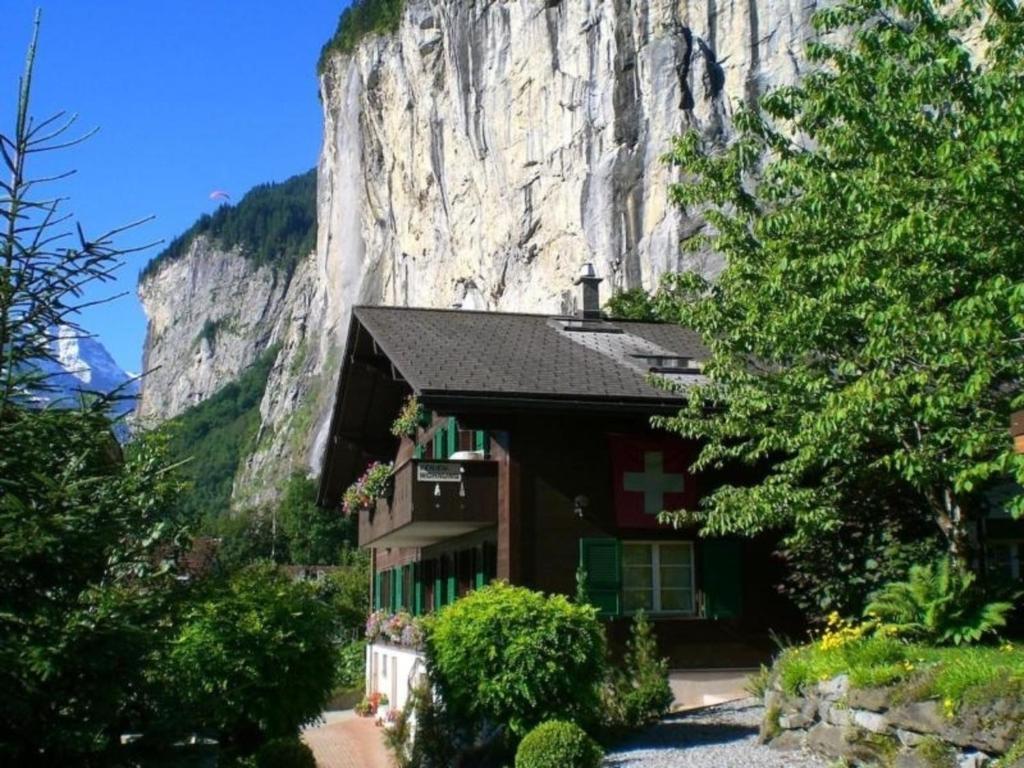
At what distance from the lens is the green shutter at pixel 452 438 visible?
698 inches

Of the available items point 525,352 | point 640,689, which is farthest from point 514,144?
point 640,689

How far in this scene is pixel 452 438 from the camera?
1791 centimetres

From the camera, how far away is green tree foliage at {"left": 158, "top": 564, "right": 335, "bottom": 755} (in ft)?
37.7

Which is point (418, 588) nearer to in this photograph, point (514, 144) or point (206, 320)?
point (514, 144)

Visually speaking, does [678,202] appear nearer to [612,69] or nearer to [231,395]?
[612,69]

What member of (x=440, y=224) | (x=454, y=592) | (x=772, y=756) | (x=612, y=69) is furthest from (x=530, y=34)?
(x=772, y=756)

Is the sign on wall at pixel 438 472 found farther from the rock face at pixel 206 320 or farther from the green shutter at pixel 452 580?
the rock face at pixel 206 320

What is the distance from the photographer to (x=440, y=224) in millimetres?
72312

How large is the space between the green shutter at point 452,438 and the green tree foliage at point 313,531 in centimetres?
4762

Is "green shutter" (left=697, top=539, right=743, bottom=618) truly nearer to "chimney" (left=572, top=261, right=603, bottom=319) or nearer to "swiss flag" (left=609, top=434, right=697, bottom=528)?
"swiss flag" (left=609, top=434, right=697, bottom=528)

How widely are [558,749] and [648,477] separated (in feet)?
19.4

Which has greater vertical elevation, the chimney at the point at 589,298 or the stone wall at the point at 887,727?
the chimney at the point at 589,298

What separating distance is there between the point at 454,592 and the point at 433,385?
4.67 m

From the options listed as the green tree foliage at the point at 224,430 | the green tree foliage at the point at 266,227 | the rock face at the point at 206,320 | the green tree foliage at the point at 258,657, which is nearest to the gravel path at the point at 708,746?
the green tree foliage at the point at 258,657
